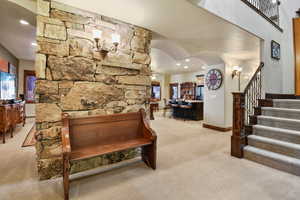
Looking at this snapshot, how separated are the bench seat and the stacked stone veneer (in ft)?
1.25

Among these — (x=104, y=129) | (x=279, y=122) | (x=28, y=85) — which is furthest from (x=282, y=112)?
(x=28, y=85)

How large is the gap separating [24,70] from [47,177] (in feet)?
21.1

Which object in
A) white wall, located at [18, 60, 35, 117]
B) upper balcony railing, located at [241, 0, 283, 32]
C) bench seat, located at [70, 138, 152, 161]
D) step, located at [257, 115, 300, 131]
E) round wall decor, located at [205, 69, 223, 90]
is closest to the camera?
bench seat, located at [70, 138, 152, 161]

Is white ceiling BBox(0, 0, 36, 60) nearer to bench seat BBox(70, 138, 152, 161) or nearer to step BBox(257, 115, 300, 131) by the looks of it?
bench seat BBox(70, 138, 152, 161)

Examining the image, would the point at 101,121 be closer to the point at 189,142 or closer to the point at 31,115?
the point at 189,142

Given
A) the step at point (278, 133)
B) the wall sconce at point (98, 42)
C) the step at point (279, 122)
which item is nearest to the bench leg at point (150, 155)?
the wall sconce at point (98, 42)

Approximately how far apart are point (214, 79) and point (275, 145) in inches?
119

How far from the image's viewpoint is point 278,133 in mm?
2602

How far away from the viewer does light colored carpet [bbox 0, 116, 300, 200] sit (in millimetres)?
1681

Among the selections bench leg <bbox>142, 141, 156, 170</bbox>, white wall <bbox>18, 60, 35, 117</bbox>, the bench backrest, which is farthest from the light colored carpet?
white wall <bbox>18, 60, 35, 117</bbox>

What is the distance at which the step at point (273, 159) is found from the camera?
7.06ft

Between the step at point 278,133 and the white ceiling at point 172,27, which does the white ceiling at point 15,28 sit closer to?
the white ceiling at point 172,27

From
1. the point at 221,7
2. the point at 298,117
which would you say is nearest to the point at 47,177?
the point at 221,7

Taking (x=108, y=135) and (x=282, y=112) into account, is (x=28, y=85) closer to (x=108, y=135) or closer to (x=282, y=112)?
(x=108, y=135)
